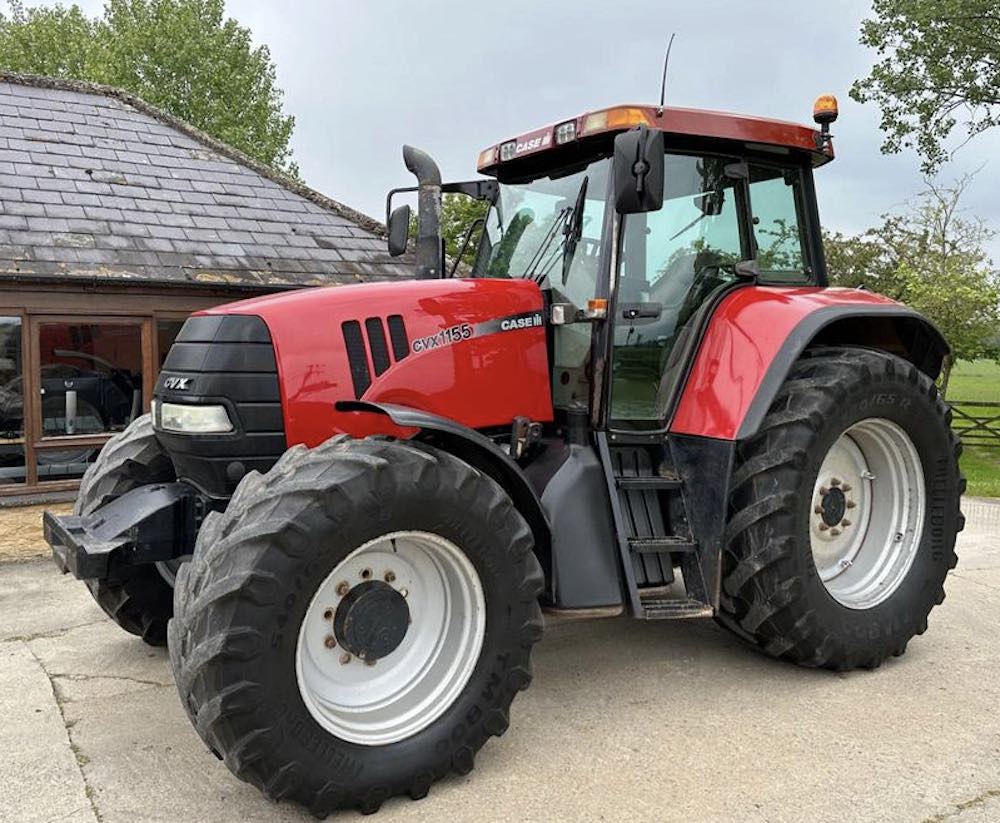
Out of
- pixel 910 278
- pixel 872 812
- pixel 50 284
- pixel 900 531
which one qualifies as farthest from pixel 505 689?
pixel 910 278

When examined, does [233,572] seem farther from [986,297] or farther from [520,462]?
[986,297]

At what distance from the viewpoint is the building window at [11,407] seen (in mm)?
8695

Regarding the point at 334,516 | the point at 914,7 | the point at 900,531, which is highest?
the point at 914,7

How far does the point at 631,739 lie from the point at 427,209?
251 cm

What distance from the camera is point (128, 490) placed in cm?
409

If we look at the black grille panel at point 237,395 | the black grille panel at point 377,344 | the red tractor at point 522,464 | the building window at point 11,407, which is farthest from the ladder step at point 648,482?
the building window at point 11,407

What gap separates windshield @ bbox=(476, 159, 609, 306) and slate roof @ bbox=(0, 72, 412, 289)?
537cm

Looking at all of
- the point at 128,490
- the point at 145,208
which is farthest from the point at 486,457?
the point at 145,208

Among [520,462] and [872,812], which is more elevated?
[520,462]

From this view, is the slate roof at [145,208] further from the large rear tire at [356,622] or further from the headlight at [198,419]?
the large rear tire at [356,622]

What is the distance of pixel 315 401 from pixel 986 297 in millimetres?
16361

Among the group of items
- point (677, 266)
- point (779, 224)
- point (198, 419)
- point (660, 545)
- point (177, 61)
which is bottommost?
point (660, 545)

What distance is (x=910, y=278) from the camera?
717 inches

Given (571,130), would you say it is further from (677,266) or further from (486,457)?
(486,457)
